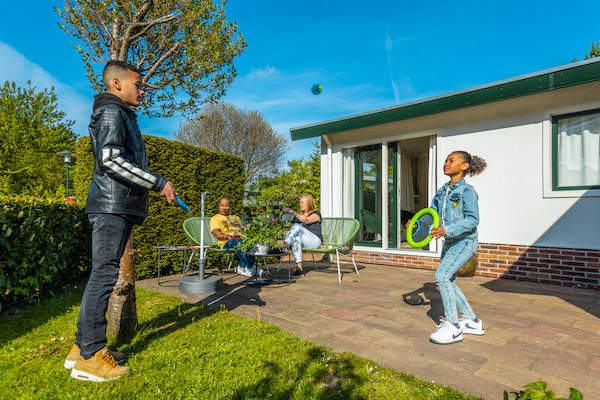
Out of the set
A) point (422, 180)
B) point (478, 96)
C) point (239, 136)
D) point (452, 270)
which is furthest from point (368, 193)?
point (239, 136)

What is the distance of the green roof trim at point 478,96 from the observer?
4.54m

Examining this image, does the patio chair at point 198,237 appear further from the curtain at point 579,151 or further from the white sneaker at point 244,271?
the curtain at point 579,151

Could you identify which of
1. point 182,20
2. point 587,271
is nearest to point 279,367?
point 587,271

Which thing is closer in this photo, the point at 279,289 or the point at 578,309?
the point at 578,309

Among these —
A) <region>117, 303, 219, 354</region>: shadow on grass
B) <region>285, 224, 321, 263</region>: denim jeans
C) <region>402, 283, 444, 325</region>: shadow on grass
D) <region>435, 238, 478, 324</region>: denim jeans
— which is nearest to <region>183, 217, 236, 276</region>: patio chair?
<region>285, 224, 321, 263</region>: denim jeans

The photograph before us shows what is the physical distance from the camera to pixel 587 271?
4.81m

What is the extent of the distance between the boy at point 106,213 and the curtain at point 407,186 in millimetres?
8103

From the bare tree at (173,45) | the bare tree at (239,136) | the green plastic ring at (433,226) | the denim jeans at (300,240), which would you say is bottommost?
the denim jeans at (300,240)

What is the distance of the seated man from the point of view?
218 inches

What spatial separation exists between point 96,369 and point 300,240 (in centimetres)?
381

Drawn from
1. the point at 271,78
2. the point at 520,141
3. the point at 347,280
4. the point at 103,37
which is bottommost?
the point at 347,280

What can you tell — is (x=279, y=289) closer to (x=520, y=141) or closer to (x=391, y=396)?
(x=391, y=396)

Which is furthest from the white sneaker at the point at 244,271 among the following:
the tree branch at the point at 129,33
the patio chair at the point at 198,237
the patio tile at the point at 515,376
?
the patio tile at the point at 515,376

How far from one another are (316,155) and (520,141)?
27.2ft
